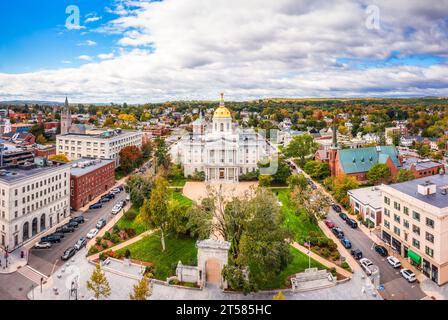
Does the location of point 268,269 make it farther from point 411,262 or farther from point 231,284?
point 411,262

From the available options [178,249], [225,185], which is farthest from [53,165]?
[225,185]

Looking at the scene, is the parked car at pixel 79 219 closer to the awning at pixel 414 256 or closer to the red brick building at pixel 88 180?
the red brick building at pixel 88 180

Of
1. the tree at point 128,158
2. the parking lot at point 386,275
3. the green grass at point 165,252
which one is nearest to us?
the parking lot at point 386,275

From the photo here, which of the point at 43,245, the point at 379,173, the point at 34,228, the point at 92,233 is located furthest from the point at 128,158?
the point at 379,173

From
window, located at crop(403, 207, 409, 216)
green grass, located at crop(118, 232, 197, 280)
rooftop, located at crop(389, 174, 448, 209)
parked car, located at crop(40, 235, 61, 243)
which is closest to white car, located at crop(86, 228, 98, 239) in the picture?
parked car, located at crop(40, 235, 61, 243)

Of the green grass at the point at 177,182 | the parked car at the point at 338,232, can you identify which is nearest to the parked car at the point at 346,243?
the parked car at the point at 338,232

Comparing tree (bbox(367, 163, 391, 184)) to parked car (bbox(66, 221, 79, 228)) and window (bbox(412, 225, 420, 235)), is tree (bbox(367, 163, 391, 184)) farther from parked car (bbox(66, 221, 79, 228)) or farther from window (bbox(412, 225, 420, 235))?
parked car (bbox(66, 221, 79, 228))
